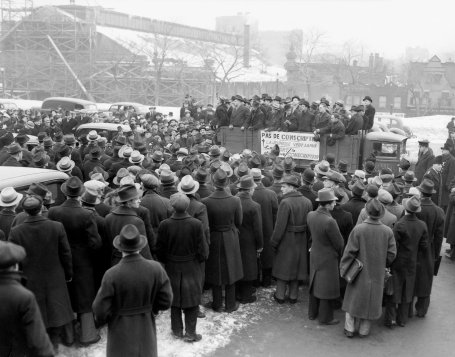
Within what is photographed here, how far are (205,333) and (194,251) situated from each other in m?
1.30

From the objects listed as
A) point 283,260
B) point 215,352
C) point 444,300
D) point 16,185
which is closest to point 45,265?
point 16,185

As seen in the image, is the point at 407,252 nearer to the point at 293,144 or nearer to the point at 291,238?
the point at 291,238

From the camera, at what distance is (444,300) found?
8.43 meters

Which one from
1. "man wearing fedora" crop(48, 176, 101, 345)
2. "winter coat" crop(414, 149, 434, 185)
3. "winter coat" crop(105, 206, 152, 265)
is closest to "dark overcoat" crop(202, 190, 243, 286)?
"winter coat" crop(105, 206, 152, 265)

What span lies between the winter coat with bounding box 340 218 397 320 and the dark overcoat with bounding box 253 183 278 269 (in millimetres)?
1881

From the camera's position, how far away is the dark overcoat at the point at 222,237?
722cm

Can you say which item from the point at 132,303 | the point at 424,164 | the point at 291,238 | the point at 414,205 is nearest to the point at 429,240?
the point at 414,205

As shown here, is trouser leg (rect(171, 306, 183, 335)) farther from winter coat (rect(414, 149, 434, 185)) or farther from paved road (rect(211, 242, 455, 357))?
winter coat (rect(414, 149, 434, 185))

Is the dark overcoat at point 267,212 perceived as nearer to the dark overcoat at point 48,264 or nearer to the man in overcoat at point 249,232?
the man in overcoat at point 249,232

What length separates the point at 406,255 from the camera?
7098mm

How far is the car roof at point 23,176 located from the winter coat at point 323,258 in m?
3.79

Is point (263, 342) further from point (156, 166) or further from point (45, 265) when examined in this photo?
point (156, 166)

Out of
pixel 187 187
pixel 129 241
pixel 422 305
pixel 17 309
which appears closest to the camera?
pixel 17 309

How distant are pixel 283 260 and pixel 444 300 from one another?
9.54 ft
